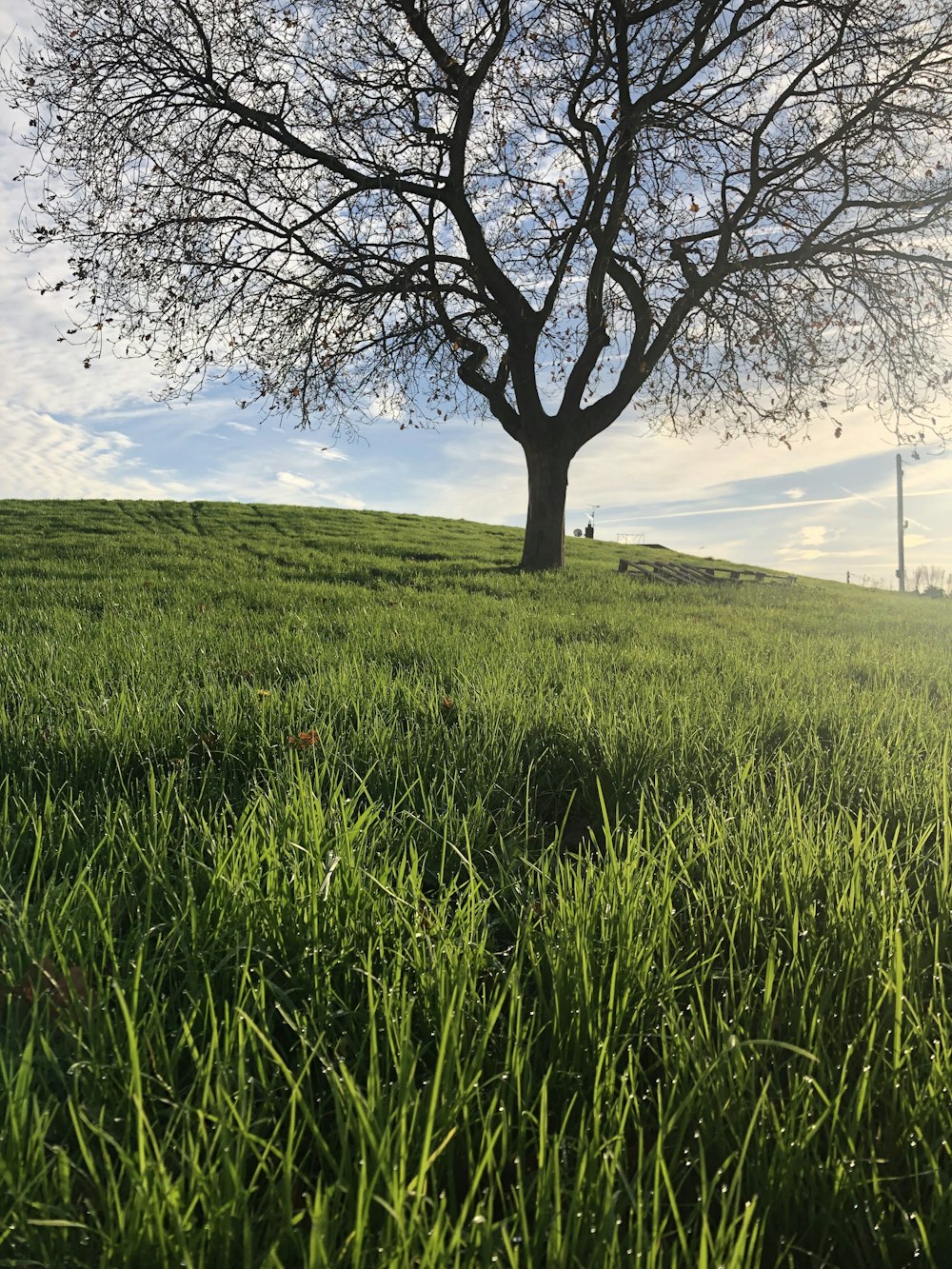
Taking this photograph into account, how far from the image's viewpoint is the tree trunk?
47.6 ft

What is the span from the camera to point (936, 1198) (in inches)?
44.3

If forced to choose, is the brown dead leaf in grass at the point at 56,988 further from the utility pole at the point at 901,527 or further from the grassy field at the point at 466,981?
the utility pole at the point at 901,527

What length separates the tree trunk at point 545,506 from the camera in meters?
14.5

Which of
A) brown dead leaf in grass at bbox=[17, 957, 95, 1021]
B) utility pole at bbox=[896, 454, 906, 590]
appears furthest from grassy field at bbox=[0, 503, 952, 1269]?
utility pole at bbox=[896, 454, 906, 590]

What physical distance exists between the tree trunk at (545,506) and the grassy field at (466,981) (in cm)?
A: 1066

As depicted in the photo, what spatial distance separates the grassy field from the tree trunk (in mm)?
10661

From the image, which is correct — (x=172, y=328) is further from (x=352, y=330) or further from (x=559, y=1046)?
(x=559, y=1046)

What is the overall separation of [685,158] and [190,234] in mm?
8676

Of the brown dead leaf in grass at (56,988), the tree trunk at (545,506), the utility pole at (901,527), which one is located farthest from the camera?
the utility pole at (901,527)

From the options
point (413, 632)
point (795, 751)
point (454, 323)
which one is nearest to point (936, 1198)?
point (795, 751)

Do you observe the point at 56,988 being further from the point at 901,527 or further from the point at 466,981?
the point at 901,527

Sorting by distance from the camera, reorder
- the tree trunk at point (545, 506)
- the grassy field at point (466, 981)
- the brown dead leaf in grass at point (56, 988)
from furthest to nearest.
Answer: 1. the tree trunk at point (545, 506)
2. the brown dead leaf in grass at point (56, 988)
3. the grassy field at point (466, 981)

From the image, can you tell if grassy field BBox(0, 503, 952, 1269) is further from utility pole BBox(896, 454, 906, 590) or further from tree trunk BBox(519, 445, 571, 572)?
utility pole BBox(896, 454, 906, 590)

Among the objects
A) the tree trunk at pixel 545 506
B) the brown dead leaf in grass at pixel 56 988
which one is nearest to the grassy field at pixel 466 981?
the brown dead leaf in grass at pixel 56 988
